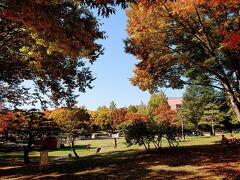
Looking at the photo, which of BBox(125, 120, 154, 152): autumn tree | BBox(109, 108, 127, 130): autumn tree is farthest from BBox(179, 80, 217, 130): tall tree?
BBox(125, 120, 154, 152): autumn tree

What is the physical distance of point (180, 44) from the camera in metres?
15.4

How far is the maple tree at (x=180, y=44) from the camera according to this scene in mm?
13011

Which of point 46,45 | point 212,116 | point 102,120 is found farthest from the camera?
point 102,120

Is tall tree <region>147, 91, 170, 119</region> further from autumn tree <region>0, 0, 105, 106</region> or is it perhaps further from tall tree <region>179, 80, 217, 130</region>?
autumn tree <region>0, 0, 105, 106</region>

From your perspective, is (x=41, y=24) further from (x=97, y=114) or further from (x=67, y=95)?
(x=97, y=114)

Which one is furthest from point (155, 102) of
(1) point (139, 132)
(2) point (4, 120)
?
(1) point (139, 132)

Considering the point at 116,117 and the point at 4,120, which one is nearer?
the point at 4,120

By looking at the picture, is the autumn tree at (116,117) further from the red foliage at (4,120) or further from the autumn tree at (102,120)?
the red foliage at (4,120)

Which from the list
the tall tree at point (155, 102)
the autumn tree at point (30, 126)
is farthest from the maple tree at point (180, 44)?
the tall tree at point (155, 102)

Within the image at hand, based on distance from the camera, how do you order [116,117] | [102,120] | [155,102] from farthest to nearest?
1. [102,120]
2. [116,117]
3. [155,102]

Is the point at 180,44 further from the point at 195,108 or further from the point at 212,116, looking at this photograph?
the point at 195,108

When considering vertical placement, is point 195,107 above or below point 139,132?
above

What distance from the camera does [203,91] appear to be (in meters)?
56.2

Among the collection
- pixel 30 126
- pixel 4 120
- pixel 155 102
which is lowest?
pixel 30 126
